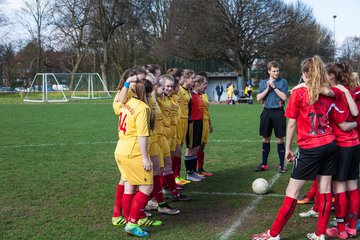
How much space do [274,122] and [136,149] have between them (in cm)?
420

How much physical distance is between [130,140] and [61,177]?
363cm

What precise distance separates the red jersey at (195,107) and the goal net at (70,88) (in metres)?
30.9

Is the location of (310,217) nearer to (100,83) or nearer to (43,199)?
(43,199)

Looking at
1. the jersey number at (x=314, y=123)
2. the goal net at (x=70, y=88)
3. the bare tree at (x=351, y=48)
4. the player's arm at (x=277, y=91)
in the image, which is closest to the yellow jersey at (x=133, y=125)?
the jersey number at (x=314, y=123)

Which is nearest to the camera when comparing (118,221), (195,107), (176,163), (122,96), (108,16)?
(122,96)

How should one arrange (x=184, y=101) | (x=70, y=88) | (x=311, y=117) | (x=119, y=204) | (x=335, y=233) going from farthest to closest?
(x=70, y=88) → (x=184, y=101) → (x=119, y=204) → (x=335, y=233) → (x=311, y=117)

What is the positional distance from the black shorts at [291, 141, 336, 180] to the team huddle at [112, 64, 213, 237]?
1.64 m

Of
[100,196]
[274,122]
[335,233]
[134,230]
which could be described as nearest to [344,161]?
[335,233]

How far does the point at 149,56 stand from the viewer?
2095 inches

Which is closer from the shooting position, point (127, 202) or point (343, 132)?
point (343, 132)

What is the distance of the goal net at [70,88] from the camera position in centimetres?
3731

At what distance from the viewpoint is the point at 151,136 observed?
206 inches

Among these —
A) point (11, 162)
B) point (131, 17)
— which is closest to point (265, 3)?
point (131, 17)

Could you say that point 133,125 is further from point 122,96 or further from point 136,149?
point 122,96
